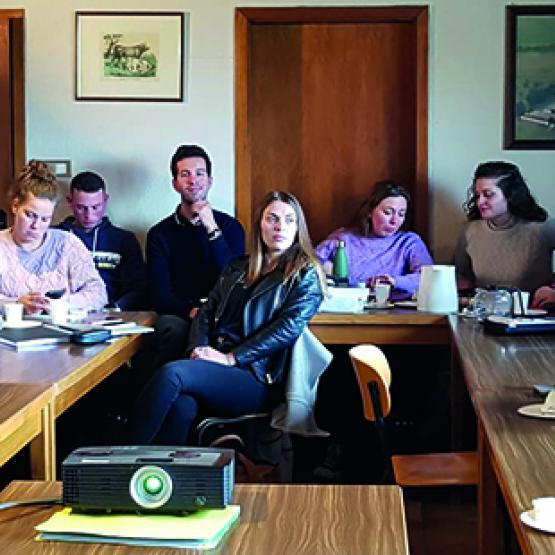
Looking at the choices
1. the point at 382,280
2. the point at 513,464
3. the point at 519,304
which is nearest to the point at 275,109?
the point at 382,280

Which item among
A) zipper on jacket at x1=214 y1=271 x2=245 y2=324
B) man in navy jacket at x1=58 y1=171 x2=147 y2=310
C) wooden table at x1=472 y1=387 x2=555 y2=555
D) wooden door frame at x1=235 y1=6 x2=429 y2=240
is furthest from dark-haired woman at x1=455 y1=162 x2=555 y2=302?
wooden table at x1=472 y1=387 x2=555 y2=555

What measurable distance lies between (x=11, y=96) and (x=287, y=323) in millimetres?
2192

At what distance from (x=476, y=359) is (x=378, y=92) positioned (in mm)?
2163

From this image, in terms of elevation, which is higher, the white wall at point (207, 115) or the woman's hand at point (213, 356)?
the white wall at point (207, 115)

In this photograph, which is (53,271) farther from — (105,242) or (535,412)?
(535,412)

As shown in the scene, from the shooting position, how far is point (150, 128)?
183 inches

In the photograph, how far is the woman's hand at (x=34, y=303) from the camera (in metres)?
3.45

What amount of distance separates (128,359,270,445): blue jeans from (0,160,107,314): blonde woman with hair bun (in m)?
0.58

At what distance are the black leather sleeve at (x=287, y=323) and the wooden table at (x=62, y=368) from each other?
0.42 meters

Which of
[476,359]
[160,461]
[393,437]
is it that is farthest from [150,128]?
[160,461]

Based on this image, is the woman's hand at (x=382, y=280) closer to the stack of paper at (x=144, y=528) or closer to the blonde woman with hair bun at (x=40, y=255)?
the blonde woman with hair bun at (x=40, y=255)

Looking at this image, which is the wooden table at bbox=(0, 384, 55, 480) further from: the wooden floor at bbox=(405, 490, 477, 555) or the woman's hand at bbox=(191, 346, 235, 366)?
the wooden floor at bbox=(405, 490, 477, 555)

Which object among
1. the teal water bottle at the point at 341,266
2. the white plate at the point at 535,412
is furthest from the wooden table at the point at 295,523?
the teal water bottle at the point at 341,266

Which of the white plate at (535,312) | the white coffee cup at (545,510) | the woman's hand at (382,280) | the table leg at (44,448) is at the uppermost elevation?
the woman's hand at (382,280)
